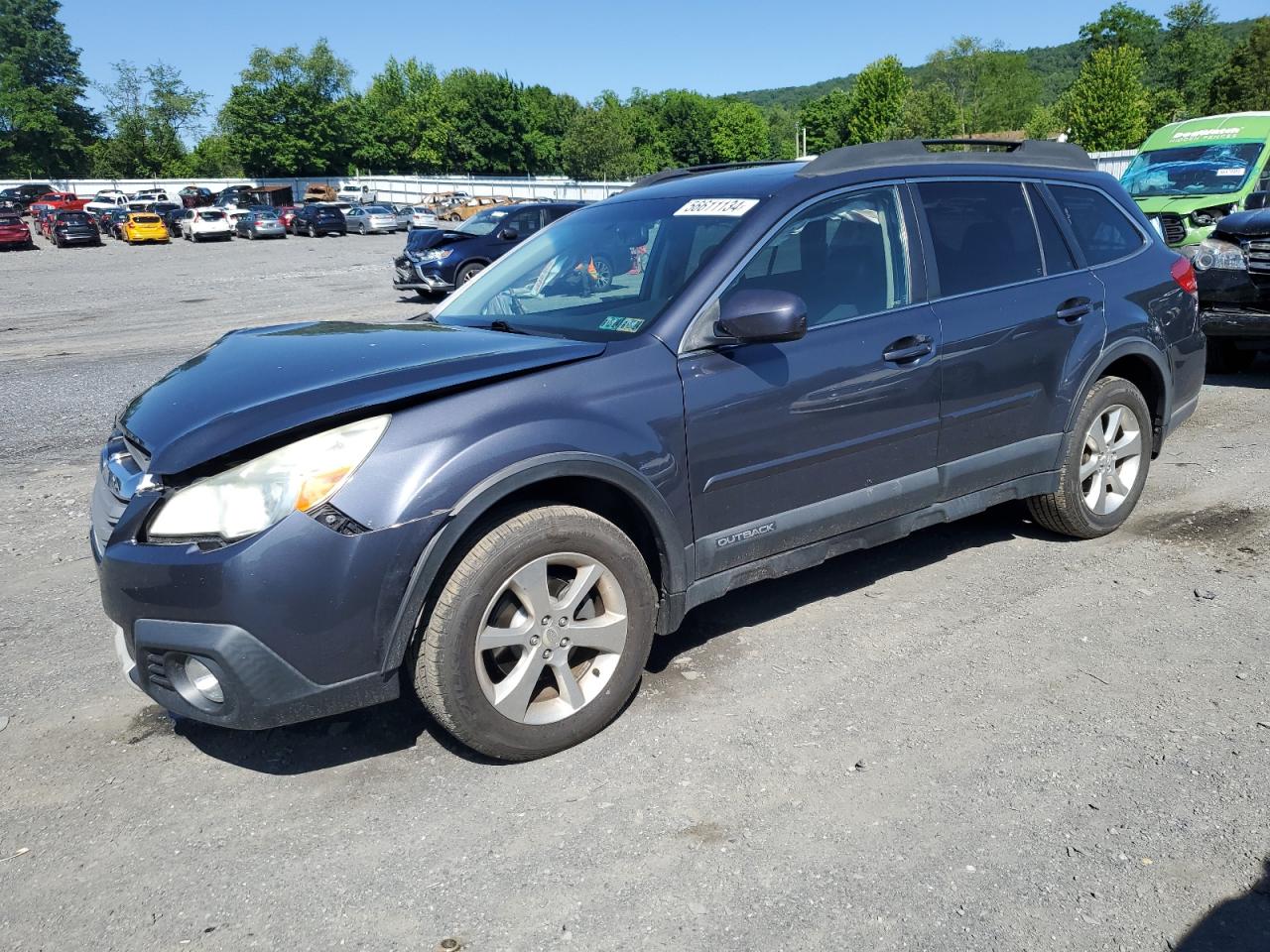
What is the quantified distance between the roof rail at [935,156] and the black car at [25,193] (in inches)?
2875

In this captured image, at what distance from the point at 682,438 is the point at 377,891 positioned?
1.63 m

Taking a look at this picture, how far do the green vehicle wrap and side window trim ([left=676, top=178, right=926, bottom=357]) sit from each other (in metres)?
8.89

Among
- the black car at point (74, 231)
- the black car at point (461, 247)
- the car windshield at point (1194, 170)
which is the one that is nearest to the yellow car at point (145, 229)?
the black car at point (74, 231)

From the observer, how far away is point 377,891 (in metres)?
2.68

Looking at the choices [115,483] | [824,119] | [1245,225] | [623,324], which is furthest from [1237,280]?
[824,119]

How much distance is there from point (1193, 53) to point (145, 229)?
9253 centimetres

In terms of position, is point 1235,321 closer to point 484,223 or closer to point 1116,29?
point 484,223

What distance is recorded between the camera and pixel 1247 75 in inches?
2699

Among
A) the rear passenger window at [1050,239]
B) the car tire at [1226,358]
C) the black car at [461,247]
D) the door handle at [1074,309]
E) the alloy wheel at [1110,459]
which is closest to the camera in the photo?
the door handle at [1074,309]

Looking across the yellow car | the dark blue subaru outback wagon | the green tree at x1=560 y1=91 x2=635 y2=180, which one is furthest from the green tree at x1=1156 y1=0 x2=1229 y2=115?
the dark blue subaru outback wagon

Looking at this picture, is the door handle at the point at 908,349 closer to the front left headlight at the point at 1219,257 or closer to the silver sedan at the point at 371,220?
Answer: the front left headlight at the point at 1219,257

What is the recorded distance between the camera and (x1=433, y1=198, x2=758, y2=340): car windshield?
3805 mm

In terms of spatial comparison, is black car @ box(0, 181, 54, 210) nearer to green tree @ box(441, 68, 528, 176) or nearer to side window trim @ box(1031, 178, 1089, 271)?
green tree @ box(441, 68, 528, 176)

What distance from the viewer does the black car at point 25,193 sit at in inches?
2608
